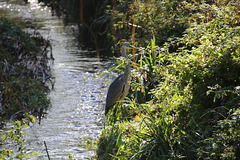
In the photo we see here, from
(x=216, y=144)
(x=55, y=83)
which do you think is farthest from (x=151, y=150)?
(x=55, y=83)

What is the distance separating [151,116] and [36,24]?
12.7 m

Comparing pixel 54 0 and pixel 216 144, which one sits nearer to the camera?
pixel 216 144

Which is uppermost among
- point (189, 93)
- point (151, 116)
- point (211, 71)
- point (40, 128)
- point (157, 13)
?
point (157, 13)

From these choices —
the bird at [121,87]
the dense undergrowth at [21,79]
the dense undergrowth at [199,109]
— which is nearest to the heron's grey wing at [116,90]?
the bird at [121,87]

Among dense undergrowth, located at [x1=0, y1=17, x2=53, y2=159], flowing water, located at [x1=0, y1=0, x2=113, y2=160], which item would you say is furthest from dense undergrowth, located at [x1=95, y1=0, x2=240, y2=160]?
dense undergrowth, located at [x1=0, y1=17, x2=53, y2=159]

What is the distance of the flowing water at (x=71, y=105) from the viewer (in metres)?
6.48

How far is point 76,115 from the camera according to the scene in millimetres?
7867

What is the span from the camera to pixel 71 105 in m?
8.38

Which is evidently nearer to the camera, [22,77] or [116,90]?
[116,90]

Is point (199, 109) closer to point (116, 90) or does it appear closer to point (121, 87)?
point (121, 87)

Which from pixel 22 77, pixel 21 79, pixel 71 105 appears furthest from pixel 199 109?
pixel 22 77

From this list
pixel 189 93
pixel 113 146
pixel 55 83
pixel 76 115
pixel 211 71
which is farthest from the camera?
pixel 55 83

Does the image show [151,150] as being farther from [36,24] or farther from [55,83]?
[36,24]

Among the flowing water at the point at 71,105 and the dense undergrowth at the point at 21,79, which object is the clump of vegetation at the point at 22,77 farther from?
the flowing water at the point at 71,105
